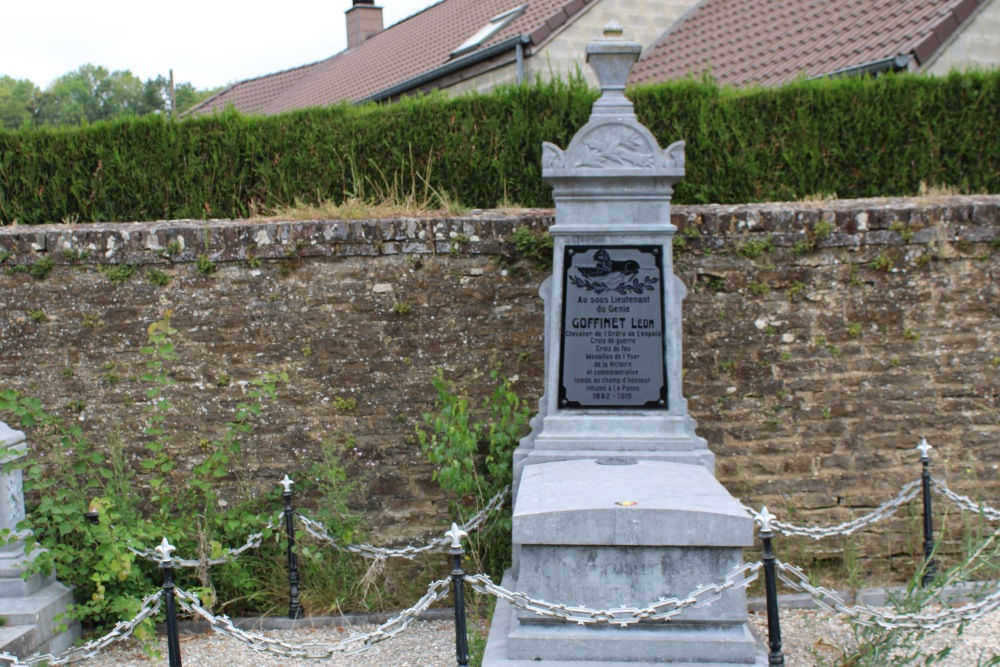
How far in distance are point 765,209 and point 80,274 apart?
473cm

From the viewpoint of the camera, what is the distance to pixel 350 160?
741cm

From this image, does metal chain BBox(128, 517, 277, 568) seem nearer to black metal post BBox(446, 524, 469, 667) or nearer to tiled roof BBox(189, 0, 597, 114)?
black metal post BBox(446, 524, 469, 667)

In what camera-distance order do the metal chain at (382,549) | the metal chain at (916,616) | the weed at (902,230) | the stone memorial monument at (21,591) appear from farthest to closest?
the weed at (902,230), the metal chain at (382,549), the stone memorial monument at (21,591), the metal chain at (916,616)

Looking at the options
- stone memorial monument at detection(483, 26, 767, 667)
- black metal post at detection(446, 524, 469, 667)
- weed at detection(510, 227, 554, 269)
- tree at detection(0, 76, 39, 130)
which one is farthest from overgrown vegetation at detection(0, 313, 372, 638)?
tree at detection(0, 76, 39, 130)

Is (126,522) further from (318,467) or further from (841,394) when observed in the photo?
(841,394)

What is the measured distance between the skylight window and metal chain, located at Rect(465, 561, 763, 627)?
10.7m

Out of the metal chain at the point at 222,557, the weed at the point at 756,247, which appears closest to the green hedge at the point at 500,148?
the weed at the point at 756,247

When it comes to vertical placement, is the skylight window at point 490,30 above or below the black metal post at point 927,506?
above

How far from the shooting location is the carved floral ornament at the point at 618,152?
206 inches

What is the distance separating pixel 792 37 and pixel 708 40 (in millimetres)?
1438

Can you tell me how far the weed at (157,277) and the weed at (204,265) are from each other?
218 mm

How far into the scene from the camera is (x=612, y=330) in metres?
5.39

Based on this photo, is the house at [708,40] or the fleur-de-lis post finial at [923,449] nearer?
the fleur-de-lis post finial at [923,449]

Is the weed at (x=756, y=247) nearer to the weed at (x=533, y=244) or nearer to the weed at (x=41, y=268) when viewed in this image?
the weed at (x=533, y=244)
